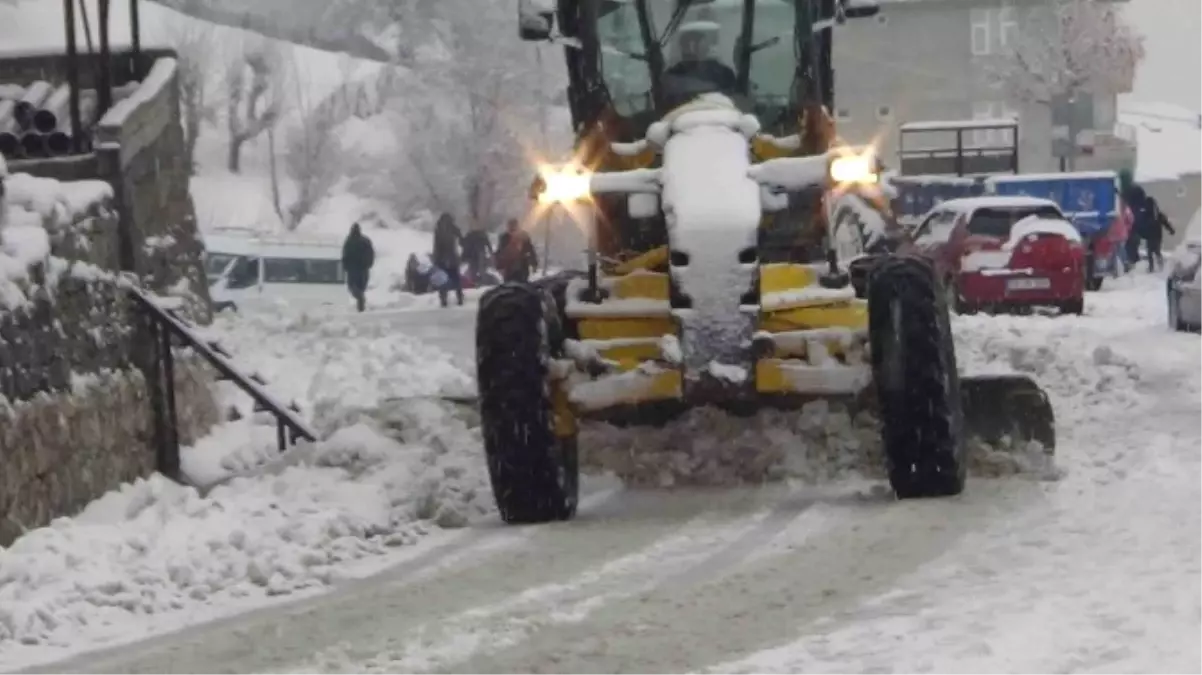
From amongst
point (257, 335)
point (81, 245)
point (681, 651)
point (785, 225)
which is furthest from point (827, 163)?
point (257, 335)

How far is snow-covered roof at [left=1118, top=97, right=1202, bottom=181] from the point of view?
60344 mm

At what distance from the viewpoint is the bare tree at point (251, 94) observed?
58594 millimetres

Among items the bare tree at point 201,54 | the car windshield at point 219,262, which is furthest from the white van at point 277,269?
the bare tree at point 201,54

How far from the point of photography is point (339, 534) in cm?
785

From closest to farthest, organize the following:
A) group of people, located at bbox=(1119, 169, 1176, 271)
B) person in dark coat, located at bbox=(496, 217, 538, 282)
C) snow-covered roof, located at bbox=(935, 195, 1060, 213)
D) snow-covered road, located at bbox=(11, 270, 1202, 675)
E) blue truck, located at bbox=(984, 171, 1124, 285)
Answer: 1. snow-covered road, located at bbox=(11, 270, 1202, 675)
2. snow-covered roof, located at bbox=(935, 195, 1060, 213)
3. person in dark coat, located at bbox=(496, 217, 538, 282)
4. blue truck, located at bbox=(984, 171, 1124, 285)
5. group of people, located at bbox=(1119, 169, 1176, 271)

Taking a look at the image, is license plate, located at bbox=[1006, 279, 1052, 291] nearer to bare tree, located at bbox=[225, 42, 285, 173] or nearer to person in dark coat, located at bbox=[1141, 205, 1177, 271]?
person in dark coat, located at bbox=[1141, 205, 1177, 271]

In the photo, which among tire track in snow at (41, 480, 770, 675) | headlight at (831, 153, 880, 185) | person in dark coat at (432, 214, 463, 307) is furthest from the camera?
person in dark coat at (432, 214, 463, 307)

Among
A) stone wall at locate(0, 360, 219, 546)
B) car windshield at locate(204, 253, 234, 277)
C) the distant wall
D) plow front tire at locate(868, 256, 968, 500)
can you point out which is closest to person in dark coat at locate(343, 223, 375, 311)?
car windshield at locate(204, 253, 234, 277)

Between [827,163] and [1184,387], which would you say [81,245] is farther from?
[1184,387]

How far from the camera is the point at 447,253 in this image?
28.9 m

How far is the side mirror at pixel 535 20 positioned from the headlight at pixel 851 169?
1.68 m

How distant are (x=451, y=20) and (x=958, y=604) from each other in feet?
165

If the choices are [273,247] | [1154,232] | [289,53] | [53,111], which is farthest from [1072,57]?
[53,111]

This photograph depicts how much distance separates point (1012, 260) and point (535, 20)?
40.4ft
